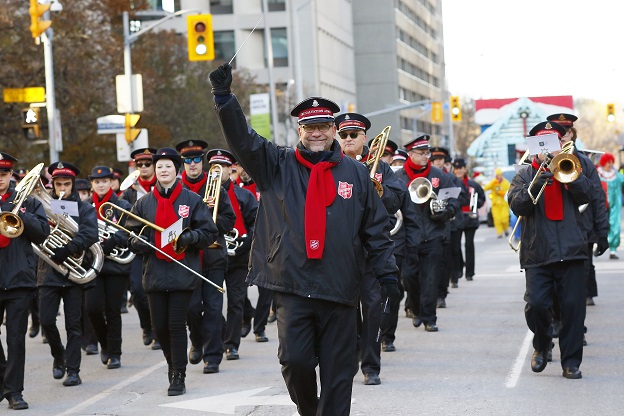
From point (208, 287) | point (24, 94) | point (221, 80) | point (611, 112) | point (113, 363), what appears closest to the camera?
point (221, 80)

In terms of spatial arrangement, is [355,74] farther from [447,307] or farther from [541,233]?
[541,233]

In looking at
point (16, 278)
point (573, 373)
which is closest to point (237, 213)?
point (16, 278)

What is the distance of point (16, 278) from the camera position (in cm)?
1079

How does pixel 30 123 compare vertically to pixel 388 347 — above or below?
above

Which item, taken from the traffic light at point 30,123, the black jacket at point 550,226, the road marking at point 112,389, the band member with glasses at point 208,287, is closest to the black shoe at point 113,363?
the road marking at point 112,389

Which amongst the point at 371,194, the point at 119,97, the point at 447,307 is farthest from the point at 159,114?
the point at 371,194

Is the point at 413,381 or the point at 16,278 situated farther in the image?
the point at 413,381

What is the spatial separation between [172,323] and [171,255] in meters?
0.56

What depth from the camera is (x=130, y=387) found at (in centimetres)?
1168

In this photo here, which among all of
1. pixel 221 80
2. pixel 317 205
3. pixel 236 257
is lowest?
pixel 236 257

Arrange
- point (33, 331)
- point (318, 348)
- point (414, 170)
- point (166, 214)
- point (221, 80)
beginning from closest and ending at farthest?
1. point (221, 80)
2. point (318, 348)
3. point (166, 214)
4. point (414, 170)
5. point (33, 331)

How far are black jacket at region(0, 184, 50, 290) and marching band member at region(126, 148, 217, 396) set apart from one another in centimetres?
83

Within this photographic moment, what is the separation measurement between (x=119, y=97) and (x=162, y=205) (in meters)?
19.7

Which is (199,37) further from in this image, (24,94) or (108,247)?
(108,247)
